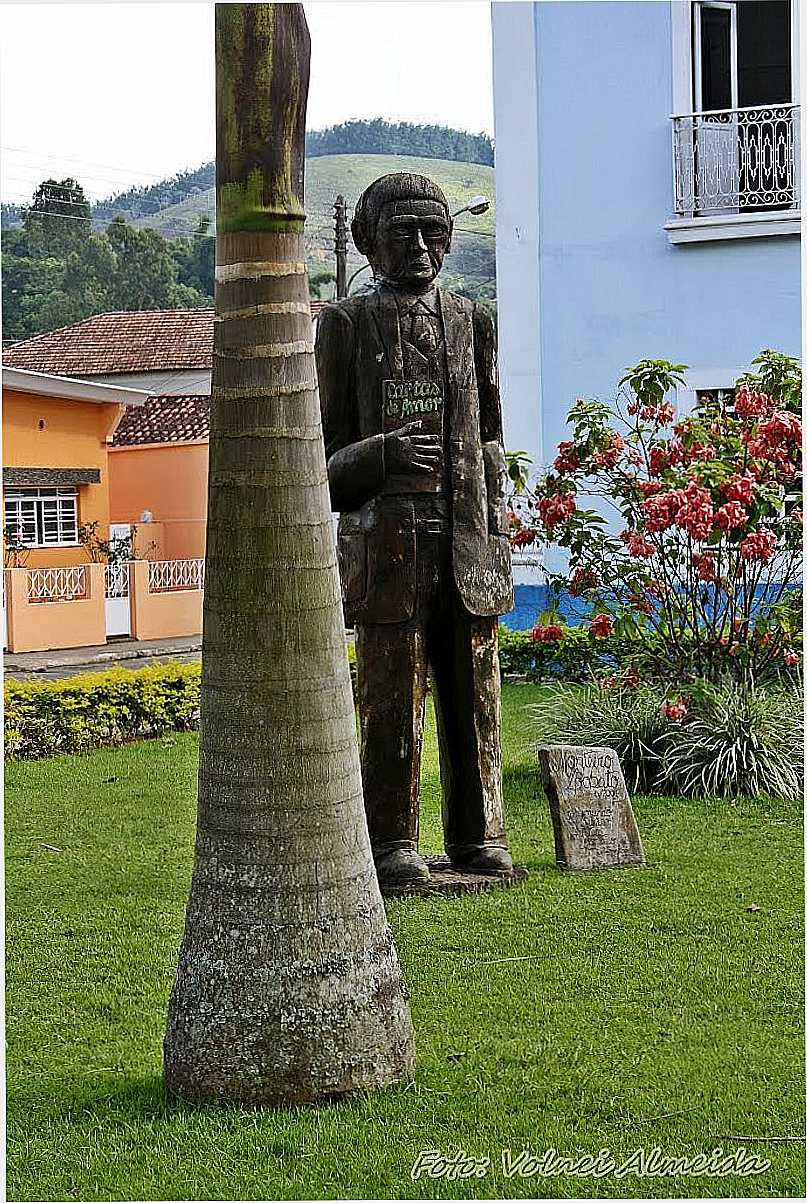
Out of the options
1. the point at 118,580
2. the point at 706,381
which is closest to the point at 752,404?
the point at 706,381

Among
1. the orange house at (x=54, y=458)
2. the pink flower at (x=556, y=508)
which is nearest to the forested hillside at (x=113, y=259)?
the orange house at (x=54, y=458)

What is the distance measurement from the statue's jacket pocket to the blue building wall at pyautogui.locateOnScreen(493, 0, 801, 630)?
6041mm

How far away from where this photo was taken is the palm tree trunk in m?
2.69

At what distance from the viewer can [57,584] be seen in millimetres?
11516

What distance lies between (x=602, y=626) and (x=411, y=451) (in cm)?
242

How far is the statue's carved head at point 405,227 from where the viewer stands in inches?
161

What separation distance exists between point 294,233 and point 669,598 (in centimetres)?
406

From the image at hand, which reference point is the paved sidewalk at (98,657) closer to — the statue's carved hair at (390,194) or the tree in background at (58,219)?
the tree in background at (58,219)

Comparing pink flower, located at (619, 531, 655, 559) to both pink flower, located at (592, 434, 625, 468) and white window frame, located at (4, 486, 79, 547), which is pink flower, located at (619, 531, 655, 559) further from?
white window frame, located at (4, 486, 79, 547)

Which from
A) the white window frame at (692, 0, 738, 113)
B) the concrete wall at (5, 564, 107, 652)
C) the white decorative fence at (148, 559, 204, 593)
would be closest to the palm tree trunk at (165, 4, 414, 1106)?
the white window frame at (692, 0, 738, 113)

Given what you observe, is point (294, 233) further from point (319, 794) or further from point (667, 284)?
point (667, 284)

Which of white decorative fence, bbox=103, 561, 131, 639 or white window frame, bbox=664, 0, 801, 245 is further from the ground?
white window frame, bbox=664, 0, 801, 245

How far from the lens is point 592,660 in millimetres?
7984

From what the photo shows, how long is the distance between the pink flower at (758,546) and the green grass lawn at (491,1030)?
1.07 metres
